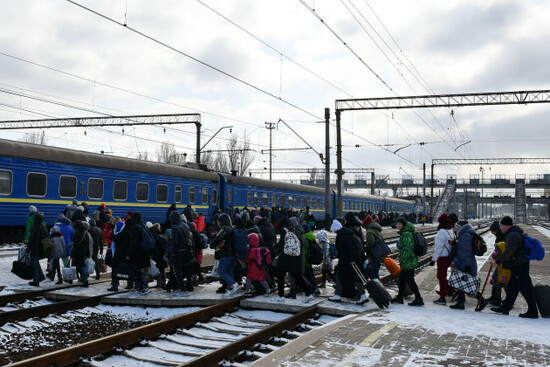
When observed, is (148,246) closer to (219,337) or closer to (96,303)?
(96,303)

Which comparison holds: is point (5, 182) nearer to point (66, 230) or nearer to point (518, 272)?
point (66, 230)

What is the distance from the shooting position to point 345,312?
8.40 meters

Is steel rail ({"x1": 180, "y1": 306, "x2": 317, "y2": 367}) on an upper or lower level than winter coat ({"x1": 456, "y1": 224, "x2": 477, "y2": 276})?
lower

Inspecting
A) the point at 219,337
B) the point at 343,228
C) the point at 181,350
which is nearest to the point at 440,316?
the point at 343,228

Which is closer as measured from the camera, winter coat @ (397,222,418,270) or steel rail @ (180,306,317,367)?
steel rail @ (180,306,317,367)

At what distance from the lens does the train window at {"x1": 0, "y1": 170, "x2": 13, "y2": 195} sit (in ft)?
50.0

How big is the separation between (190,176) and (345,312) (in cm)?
1638

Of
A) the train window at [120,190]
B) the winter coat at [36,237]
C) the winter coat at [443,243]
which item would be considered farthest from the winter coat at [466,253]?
the train window at [120,190]

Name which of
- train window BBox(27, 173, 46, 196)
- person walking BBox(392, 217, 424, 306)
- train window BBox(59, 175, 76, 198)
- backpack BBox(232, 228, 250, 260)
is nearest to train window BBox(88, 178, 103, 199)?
train window BBox(59, 175, 76, 198)

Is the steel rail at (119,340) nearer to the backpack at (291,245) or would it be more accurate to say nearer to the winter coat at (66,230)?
the backpack at (291,245)

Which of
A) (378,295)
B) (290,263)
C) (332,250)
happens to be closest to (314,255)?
(290,263)

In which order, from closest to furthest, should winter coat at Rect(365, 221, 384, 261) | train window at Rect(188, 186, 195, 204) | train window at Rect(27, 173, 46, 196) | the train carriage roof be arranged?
1. winter coat at Rect(365, 221, 384, 261)
2. the train carriage roof
3. train window at Rect(27, 173, 46, 196)
4. train window at Rect(188, 186, 195, 204)

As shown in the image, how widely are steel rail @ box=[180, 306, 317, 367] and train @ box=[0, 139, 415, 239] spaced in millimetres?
11098

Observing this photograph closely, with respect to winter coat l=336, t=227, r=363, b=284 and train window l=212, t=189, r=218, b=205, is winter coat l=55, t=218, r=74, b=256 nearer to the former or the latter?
winter coat l=336, t=227, r=363, b=284
